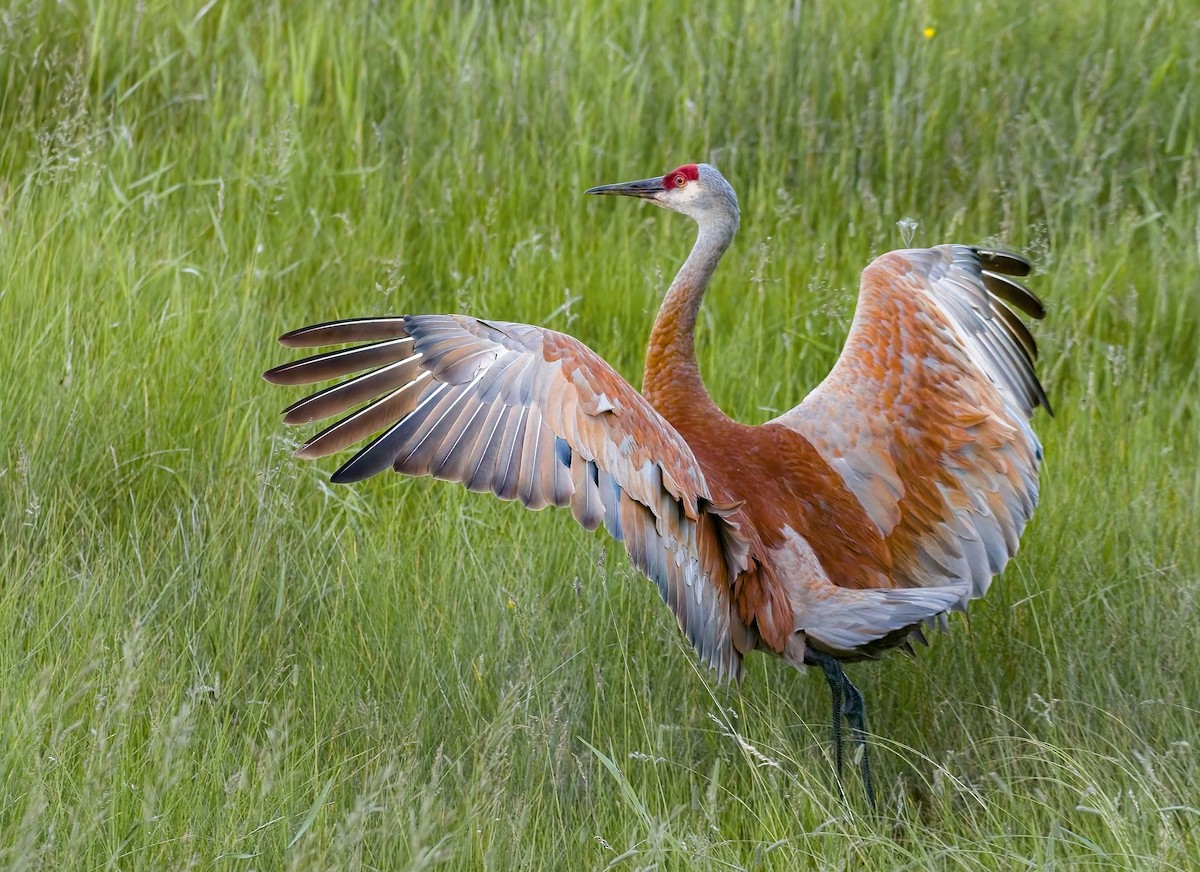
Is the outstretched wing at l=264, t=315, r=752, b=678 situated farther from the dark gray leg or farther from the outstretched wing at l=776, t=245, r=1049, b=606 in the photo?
the outstretched wing at l=776, t=245, r=1049, b=606

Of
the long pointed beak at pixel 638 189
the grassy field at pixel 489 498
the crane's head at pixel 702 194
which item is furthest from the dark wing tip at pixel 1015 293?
the long pointed beak at pixel 638 189

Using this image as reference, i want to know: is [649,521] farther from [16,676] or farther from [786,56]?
→ [786,56]

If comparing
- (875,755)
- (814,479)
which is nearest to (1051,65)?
(814,479)

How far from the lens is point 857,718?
11.4ft

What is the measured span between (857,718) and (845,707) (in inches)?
1.5

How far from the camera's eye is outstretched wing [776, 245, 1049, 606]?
148 inches

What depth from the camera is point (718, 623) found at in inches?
129

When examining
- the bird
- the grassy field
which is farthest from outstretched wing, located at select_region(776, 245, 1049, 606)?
the grassy field

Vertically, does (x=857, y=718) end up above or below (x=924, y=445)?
below

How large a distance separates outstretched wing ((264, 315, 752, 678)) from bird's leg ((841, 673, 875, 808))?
1.84ft

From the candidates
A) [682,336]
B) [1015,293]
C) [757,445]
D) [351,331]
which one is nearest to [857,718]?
[757,445]

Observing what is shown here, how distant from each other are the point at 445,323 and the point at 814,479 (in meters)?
1.09

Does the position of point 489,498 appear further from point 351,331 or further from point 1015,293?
point 1015,293

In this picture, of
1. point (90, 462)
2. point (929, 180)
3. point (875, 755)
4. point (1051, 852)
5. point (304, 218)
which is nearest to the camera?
point (1051, 852)
